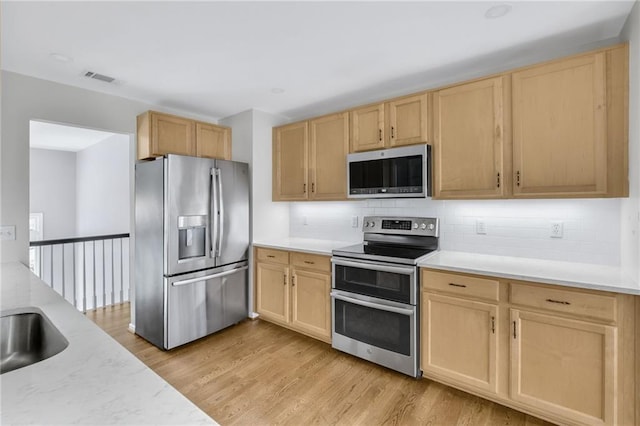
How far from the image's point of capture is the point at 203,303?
3109 millimetres

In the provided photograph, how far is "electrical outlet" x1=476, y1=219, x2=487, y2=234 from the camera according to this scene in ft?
8.57

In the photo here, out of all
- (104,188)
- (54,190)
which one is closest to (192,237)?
(104,188)

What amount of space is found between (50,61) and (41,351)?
2.29m

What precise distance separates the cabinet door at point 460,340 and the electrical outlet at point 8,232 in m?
3.34

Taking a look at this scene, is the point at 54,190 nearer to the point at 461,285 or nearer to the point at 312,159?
the point at 312,159

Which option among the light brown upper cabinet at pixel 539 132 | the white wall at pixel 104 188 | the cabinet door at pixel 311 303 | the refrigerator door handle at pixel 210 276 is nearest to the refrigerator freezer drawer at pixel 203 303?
the refrigerator door handle at pixel 210 276

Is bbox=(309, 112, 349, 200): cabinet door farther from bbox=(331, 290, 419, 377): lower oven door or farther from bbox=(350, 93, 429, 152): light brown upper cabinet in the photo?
bbox=(331, 290, 419, 377): lower oven door

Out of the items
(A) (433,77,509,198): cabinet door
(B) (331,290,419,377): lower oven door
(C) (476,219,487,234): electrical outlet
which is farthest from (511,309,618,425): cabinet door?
(A) (433,77,509,198): cabinet door

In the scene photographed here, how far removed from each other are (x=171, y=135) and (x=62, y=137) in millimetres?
3917

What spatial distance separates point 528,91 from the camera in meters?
2.17

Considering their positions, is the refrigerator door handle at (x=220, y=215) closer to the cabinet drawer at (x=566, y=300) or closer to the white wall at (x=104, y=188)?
the white wall at (x=104, y=188)

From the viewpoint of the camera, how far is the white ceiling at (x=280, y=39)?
1.81 metres

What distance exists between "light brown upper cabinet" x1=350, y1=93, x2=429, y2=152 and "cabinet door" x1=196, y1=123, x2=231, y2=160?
5.41 feet

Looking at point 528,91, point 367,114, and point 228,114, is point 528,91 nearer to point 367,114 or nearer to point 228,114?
point 367,114
